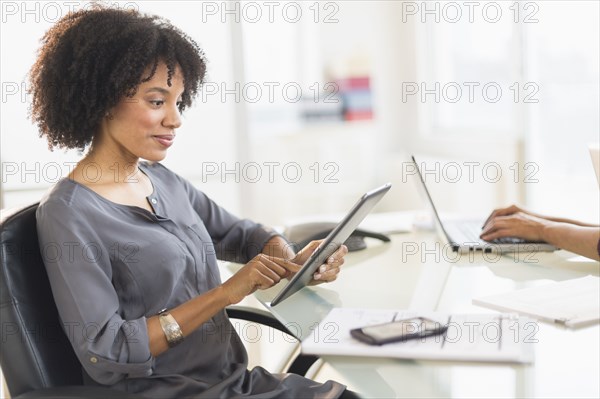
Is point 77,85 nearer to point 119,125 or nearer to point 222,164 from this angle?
point 119,125

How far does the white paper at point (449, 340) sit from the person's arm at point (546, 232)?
0.54 metres

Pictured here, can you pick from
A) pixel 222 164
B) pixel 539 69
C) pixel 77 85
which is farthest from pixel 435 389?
pixel 539 69

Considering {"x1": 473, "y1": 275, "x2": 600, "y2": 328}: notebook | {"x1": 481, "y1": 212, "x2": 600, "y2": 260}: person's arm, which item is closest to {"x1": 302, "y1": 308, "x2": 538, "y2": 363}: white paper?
{"x1": 473, "y1": 275, "x2": 600, "y2": 328}: notebook

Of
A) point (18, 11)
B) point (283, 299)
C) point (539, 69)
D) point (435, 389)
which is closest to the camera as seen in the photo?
point (435, 389)

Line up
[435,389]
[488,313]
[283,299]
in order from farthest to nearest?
[283,299] → [488,313] → [435,389]

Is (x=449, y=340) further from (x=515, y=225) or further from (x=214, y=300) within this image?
(x=515, y=225)

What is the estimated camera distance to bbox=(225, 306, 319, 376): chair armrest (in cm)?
162

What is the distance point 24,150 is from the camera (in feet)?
10.3

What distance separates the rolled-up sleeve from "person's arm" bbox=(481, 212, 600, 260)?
1.08m

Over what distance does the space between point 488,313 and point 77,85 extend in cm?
94

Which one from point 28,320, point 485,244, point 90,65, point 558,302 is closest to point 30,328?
point 28,320

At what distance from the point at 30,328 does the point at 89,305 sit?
0.12 metres

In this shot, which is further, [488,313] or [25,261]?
[488,313]

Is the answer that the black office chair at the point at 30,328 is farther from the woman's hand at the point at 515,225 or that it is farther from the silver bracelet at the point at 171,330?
the woman's hand at the point at 515,225
